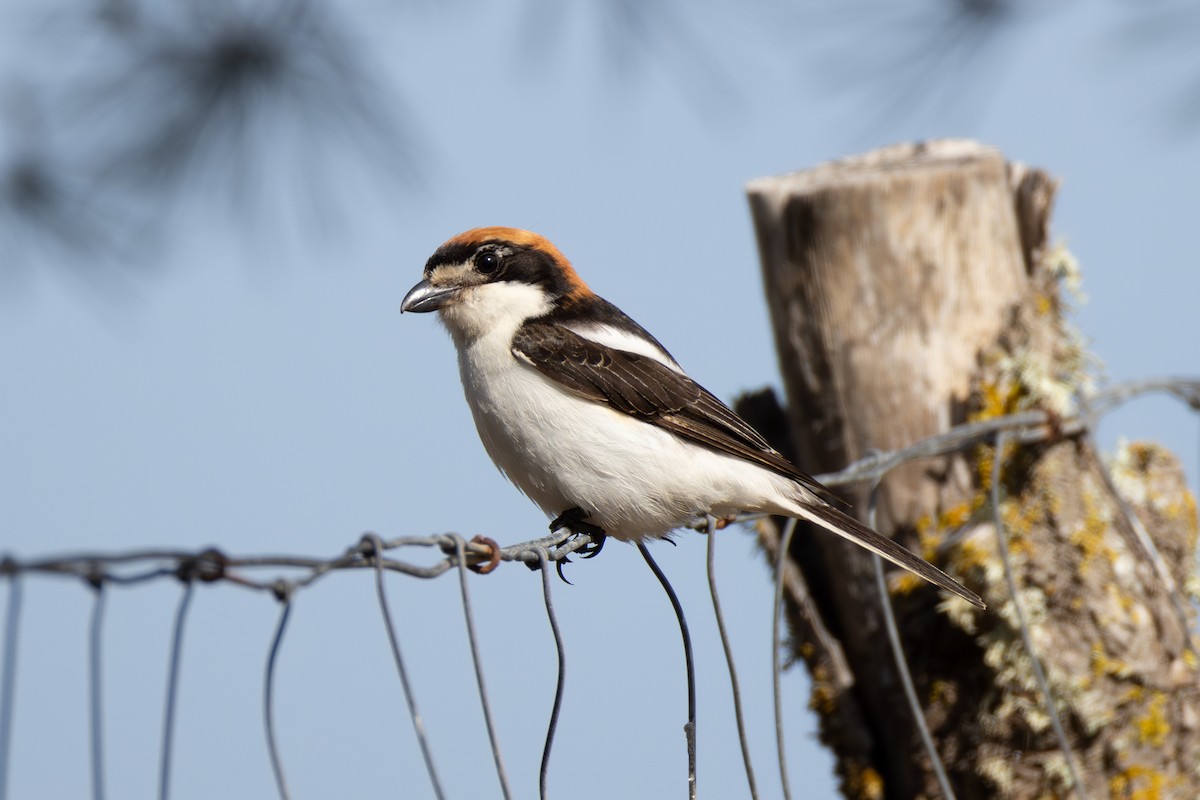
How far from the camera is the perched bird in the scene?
2695 millimetres

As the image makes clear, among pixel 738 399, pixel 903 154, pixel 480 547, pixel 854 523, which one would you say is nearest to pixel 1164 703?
pixel 854 523

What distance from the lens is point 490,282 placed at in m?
3.09

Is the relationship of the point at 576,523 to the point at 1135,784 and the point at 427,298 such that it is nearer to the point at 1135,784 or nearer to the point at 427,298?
the point at 427,298

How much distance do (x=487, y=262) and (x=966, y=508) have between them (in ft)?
5.59

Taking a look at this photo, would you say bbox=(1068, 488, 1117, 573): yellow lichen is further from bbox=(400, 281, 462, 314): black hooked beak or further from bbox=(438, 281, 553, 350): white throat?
bbox=(400, 281, 462, 314): black hooked beak

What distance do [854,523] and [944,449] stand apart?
0.51 meters

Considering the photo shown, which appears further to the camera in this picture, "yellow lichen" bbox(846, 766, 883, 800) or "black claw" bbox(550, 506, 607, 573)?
"yellow lichen" bbox(846, 766, 883, 800)

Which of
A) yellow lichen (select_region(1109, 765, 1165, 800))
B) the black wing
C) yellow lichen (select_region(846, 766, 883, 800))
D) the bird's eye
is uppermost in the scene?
the bird's eye

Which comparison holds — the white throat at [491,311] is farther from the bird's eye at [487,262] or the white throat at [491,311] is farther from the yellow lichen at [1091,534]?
the yellow lichen at [1091,534]

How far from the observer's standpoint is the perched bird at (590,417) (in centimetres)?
270

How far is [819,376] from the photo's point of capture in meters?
3.94

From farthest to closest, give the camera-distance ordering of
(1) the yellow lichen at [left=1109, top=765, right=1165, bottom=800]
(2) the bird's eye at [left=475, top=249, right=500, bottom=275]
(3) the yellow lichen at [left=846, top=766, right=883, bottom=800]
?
1. (3) the yellow lichen at [left=846, top=766, right=883, bottom=800]
2. (1) the yellow lichen at [left=1109, top=765, right=1165, bottom=800]
3. (2) the bird's eye at [left=475, top=249, right=500, bottom=275]

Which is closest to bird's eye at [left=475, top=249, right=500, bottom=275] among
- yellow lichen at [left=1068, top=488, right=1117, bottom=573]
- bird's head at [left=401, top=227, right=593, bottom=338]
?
bird's head at [left=401, top=227, right=593, bottom=338]

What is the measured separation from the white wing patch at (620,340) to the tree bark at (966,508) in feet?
3.14
